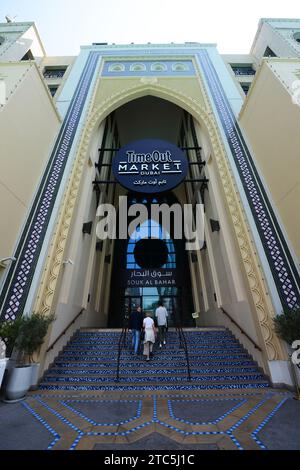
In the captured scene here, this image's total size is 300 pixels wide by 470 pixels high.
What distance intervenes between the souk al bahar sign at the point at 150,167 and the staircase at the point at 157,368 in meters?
4.43

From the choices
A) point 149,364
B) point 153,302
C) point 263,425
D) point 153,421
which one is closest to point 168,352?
point 149,364

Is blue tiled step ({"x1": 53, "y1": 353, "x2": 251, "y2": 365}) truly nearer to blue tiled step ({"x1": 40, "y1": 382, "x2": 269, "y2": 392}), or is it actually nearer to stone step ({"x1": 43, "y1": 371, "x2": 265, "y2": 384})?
stone step ({"x1": 43, "y1": 371, "x2": 265, "y2": 384})

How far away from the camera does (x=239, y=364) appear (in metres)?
4.61

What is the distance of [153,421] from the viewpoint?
268cm

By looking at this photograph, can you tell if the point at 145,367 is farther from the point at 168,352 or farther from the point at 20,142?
the point at 20,142

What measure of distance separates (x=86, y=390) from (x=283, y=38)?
13724 mm

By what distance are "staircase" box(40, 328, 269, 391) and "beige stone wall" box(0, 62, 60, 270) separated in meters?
2.92

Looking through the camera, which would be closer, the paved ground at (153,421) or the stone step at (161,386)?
the paved ground at (153,421)

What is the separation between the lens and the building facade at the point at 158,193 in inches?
192

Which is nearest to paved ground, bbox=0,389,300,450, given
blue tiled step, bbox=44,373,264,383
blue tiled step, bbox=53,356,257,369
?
blue tiled step, bbox=44,373,264,383

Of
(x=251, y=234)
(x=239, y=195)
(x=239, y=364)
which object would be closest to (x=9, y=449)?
(x=239, y=364)

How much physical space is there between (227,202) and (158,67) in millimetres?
7992

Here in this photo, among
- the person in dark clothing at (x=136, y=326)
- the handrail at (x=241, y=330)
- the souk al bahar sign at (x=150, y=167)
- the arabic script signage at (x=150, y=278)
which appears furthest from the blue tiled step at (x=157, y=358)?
the arabic script signage at (x=150, y=278)

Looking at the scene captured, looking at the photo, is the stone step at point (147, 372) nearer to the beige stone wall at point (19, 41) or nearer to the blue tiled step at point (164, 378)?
the blue tiled step at point (164, 378)
